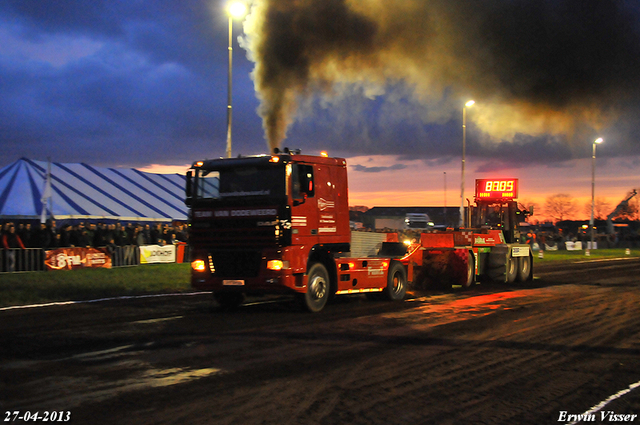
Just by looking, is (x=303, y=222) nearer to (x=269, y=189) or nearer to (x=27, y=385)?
(x=269, y=189)

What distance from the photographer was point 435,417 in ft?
18.7

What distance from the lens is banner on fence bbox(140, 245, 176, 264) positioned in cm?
2628

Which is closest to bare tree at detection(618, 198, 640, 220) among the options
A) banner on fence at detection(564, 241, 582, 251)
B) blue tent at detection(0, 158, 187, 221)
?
banner on fence at detection(564, 241, 582, 251)

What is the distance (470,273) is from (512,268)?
9.24 ft

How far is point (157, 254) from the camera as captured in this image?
1062 inches

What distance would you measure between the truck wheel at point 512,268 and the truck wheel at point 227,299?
11125mm

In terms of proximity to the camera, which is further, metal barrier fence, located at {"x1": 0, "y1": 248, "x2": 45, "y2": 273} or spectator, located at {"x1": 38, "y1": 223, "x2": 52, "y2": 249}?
spectator, located at {"x1": 38, "y1": 223, "x2": 52, "y2": 249}

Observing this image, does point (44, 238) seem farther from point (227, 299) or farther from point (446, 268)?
point (446, 268)

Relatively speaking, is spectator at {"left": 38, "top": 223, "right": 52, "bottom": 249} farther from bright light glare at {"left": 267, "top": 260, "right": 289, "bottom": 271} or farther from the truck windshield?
bright light glare at {"left": 267, "top": 260, "right": 289, "bottom": 271}

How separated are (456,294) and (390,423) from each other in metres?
12.4

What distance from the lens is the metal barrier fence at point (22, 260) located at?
70.6 feet

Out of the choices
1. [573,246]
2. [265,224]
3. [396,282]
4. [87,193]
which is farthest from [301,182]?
[573,246]

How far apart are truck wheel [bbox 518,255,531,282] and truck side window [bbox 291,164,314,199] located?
12.9 m

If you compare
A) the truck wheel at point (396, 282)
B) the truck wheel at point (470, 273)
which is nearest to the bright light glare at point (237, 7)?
the truck wheel at point (396, 282)
